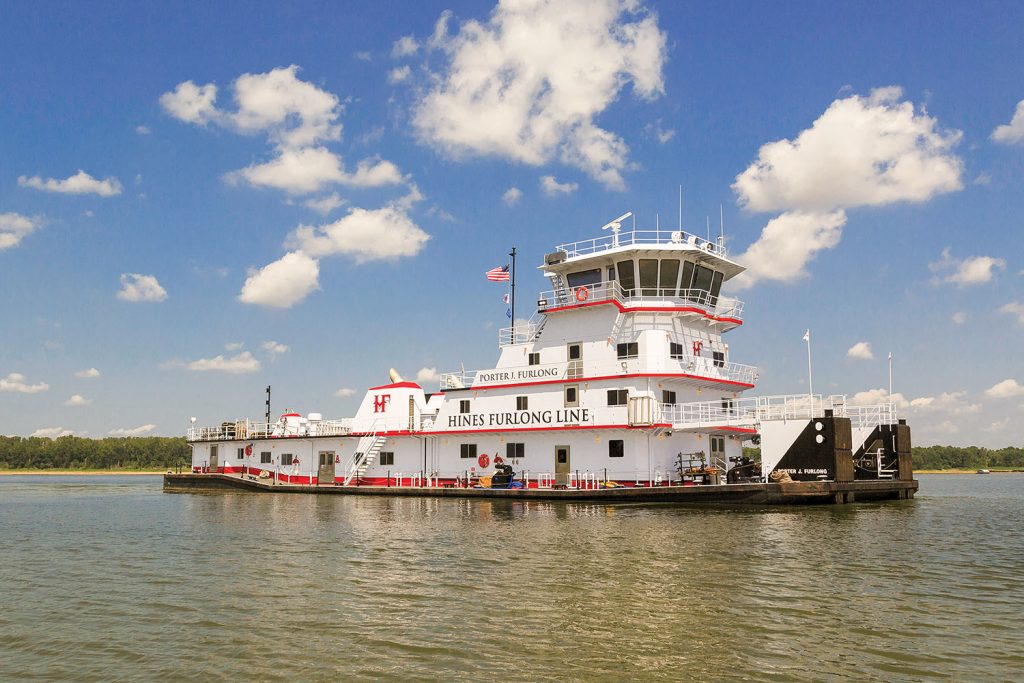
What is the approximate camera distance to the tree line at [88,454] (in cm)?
12744

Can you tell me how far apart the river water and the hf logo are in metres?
16.3

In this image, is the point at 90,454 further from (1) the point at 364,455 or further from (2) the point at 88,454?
(1) the point at 364,455

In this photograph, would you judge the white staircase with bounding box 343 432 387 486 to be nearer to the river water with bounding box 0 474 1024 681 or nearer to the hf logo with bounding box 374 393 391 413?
the hf logo with bounding box 374 393 391 413

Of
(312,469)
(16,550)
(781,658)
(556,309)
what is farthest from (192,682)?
(312,469)

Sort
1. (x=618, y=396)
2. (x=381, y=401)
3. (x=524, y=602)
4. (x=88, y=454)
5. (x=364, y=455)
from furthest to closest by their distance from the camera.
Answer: (x=88, y=454)
(x=381, y=401)
(x=364, y=455)
(x=618, y=396)
(x=524, y=602)

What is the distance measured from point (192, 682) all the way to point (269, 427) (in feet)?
131

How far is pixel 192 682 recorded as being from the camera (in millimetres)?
9648

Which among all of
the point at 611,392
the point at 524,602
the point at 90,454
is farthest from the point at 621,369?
the point at 90,454

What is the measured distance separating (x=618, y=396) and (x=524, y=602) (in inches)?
811

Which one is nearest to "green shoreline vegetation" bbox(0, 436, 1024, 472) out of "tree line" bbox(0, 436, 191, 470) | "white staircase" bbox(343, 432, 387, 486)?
"tree line" bbox(0, 436, 191, 470)

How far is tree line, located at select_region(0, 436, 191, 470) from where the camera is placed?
5017 inches

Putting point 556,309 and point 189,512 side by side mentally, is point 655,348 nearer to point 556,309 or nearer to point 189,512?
point 556,309

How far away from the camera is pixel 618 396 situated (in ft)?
110

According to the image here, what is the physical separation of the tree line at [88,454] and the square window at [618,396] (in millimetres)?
109617
